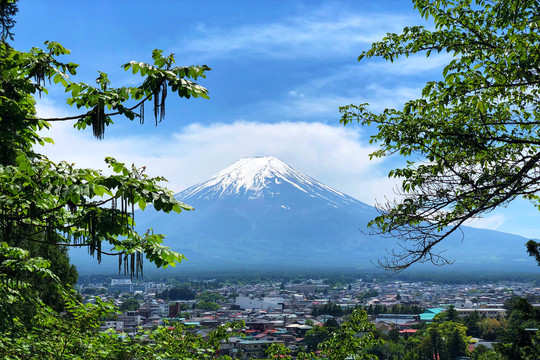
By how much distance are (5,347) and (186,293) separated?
146m

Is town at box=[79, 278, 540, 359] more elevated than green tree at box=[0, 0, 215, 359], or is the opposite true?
green tree at box=[0, 0, 215, 359]

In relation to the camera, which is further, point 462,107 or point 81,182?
point 462,107

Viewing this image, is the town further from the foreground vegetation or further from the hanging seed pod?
the hanging seed pod

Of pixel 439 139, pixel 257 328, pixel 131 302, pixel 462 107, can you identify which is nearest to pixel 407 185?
pixel 439 139

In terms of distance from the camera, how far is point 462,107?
270 inches

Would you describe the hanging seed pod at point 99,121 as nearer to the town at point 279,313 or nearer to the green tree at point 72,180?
the green tree at point 72,180

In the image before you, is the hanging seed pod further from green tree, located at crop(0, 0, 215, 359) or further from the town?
the town

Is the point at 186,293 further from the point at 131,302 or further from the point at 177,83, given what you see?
the point at 177,83

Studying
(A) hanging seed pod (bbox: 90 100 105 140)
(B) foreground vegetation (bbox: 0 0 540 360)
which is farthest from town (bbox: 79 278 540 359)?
(A) hanging seed pod (bbox: 90 100 105 140)

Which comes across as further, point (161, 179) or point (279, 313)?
point (279, 313)

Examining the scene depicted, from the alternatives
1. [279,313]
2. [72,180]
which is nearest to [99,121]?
[72,180]

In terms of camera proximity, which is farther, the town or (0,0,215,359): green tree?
Answer: the town

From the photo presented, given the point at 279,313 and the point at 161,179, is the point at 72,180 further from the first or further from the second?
the point at 279,313

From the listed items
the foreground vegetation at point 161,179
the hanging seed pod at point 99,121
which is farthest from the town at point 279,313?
the hanging seed pod at point 99,121
